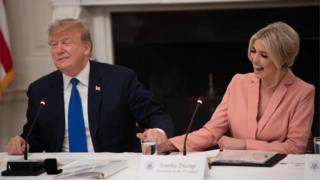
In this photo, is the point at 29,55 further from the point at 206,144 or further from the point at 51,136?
the point at 206,144

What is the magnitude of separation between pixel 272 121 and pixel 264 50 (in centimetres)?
30

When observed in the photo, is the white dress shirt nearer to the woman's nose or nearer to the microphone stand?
the microphone stand

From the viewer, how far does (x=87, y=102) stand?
2705mm

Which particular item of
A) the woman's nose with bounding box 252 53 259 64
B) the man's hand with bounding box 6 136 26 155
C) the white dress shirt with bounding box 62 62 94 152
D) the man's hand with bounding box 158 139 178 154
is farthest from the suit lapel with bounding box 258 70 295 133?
the man's hand with bounding box 6 136 26 155

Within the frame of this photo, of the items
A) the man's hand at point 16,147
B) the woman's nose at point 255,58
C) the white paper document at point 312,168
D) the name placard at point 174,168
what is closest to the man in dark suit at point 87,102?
the man's hand at point 16,147

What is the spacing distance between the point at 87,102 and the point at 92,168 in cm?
71

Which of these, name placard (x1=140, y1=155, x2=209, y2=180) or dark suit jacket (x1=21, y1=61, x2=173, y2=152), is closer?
name placard (x1=140, y1=155, x2=209, y2=180)

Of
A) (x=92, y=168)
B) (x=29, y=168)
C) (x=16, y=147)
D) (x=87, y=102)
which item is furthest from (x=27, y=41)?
(x=92, y=168)

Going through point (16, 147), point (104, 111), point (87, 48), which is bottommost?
point (16, 147)

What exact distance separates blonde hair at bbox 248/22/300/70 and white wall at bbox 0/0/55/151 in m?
2.08

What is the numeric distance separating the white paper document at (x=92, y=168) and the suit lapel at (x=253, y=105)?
62 centimetres

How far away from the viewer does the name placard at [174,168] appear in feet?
5.81

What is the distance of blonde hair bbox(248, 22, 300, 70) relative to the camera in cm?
243

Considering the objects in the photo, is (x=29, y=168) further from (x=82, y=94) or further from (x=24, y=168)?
(x=82, y=94)
